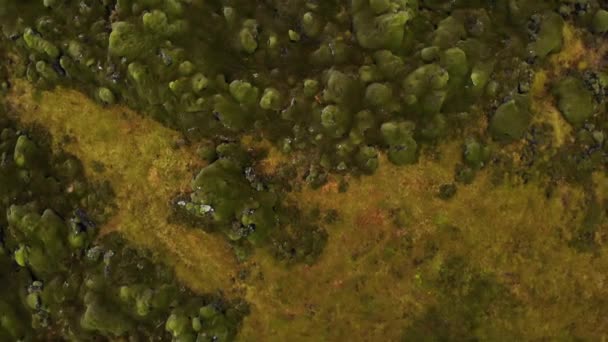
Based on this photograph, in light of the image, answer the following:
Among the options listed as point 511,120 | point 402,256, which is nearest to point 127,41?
point 402,256

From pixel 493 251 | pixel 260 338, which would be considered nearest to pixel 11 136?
pixel 260 338

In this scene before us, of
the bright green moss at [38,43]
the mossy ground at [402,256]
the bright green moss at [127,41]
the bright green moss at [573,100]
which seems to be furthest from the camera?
the bright green moss at [38,43]

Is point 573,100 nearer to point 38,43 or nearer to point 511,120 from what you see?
point 511,120

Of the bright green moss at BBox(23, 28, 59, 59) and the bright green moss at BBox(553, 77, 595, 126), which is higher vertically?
the bright green moss at BBox(553, 77, 595, 126)

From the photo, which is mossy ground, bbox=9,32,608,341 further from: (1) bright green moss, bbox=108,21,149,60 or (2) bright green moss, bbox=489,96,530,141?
(1) bright green moss, bbox=108,21,149,60

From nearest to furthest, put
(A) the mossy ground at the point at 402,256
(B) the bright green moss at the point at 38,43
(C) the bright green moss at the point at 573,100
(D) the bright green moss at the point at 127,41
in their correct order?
(D) the bright green moss at the point at 127,41 → (A) the mossy ground at the point at 402,256 → (C) the bright green moss at the point at 573,100 → (B) the bright green moss at the point at 38,43

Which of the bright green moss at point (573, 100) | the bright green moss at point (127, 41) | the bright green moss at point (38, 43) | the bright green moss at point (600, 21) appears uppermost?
the bright green moss at point (600, 21)

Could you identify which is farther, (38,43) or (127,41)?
(38,43)

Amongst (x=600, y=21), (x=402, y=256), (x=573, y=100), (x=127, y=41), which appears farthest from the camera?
(x=600, y=21)

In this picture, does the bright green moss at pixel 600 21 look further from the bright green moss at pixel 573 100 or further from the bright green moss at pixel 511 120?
the bright green moss at pixel 511 120

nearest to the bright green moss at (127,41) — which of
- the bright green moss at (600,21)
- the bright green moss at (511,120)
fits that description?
the bright green moss at (511,120)

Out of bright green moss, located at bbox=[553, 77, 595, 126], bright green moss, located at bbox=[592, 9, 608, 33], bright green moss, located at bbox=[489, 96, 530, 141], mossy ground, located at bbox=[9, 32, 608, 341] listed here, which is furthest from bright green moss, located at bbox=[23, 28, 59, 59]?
bright green moss, located at bbox=[592, 9, 608, 33]

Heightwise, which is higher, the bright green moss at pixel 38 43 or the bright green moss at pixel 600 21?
the bright green moss at pixel 600 21
